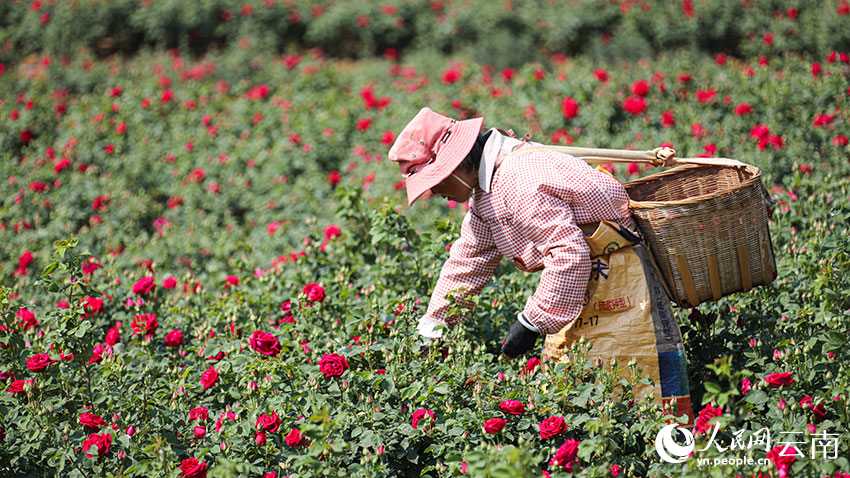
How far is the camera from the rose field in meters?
2.34

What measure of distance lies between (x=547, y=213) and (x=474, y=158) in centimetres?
37

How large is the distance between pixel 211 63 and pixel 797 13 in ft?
24.4

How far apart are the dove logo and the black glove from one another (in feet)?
1.74

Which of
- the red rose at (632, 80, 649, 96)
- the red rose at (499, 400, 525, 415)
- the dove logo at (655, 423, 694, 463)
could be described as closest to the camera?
the dove logo at (655, 423, 694, 463)

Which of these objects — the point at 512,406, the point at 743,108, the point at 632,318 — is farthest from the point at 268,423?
the point at 743,108

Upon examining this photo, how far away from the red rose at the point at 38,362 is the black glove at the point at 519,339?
5.69 ft

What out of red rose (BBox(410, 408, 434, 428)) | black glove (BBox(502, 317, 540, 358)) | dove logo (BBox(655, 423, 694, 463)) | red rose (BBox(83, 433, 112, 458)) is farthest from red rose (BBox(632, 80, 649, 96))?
red rose (BBox(83, 433, 112, 458))

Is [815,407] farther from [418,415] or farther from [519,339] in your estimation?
[418,415]

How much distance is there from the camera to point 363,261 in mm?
3893

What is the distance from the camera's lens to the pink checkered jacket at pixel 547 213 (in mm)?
2311

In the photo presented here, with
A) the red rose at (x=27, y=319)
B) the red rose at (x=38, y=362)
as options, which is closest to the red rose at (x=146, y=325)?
the red rose at (x=27, y=319)

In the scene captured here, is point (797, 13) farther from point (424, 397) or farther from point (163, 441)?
point (163, 441)

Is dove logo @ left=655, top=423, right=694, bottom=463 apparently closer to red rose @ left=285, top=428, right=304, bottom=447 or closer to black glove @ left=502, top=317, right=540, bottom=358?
black glove @ left=502, top=317, right=540, bottom=358

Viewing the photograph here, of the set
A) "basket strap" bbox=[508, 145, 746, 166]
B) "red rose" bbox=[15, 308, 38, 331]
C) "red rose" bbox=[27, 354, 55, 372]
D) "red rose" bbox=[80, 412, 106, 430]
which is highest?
"basket strap" bbox=[508, 145, 746, 166]
